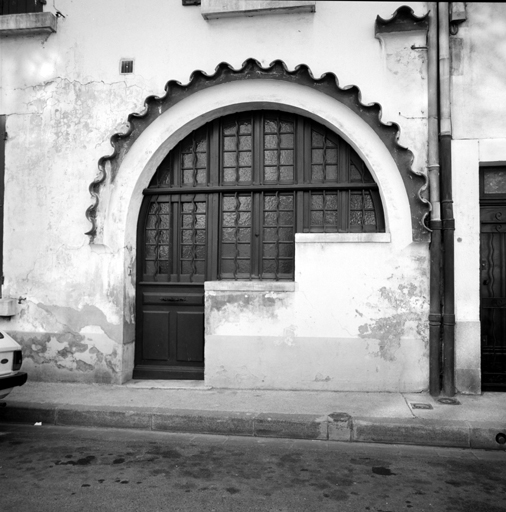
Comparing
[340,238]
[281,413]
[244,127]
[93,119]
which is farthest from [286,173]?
[281,413]

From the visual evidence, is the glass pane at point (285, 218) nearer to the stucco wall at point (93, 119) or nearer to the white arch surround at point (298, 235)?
the white arch surround at point (298, 235)

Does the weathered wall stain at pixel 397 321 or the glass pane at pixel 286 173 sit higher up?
the glass pane at pixel 286 173

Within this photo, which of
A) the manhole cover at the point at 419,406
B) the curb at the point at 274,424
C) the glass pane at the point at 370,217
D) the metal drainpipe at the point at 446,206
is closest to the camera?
the curb at the point at 274,424

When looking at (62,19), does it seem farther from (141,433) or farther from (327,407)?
(327,407)

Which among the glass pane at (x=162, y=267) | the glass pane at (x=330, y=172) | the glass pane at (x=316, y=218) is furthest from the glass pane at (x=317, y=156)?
the glass pane at (x=162, y=267)

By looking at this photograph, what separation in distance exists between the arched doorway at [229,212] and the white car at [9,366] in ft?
7.17

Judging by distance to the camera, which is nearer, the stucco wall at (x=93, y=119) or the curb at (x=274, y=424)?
the curb at (x=274, y=424)

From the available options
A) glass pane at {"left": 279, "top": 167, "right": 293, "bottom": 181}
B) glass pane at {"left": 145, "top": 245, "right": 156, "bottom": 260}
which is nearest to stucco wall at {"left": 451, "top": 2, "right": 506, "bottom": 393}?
glass pane at {"left": 279, "top": 167, "right": 293, "bottom": 181}

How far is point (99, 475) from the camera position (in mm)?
4367

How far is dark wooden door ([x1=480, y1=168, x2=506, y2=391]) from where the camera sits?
675cm

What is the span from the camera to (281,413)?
5.66m

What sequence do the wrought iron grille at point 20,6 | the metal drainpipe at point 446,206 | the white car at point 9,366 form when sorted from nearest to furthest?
the white car at point 9,366
the metal drainpipe at point 446,206
the wrought iron grille at point 20,6

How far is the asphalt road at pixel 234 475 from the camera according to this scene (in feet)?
12.6

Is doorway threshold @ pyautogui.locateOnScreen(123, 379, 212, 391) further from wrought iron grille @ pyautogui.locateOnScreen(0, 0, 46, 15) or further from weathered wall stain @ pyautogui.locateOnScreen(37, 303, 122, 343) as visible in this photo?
wrought iron grille @ pyautogui.locateOnScreen(0, 0, 46, 15)
